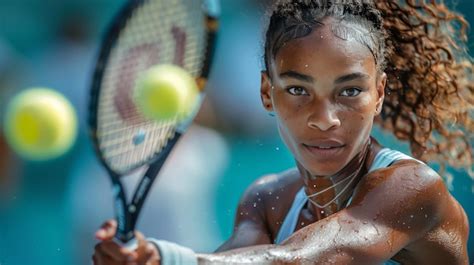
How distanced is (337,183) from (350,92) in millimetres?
234

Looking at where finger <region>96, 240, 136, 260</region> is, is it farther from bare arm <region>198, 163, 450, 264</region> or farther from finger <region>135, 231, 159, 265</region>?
bare arm <region>198, 163, 450, 264</region>

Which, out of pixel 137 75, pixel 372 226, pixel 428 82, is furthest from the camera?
pixel 428 82

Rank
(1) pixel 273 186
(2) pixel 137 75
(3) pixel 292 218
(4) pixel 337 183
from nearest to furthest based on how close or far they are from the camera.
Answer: (2) pixel 137 75, (4) pixel 337 183, (3) pixel 292 218, (1) pixel 273 186

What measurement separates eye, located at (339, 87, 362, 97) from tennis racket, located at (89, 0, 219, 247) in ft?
1.08

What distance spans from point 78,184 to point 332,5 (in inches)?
42.5

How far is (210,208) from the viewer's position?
2859mm

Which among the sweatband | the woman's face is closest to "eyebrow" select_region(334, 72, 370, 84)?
the woman's face

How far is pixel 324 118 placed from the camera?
1.86 metres

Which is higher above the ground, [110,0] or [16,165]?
[110,0]

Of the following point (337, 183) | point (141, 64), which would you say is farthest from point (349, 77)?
point (141, 64)

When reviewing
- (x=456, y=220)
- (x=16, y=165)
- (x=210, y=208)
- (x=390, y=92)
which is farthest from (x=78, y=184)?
(x=456, y=220)

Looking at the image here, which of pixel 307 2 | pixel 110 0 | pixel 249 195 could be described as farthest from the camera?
pixel 110 0

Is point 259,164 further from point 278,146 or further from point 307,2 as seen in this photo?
point 307,2

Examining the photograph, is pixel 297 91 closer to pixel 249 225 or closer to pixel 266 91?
pixel 266 91
